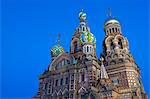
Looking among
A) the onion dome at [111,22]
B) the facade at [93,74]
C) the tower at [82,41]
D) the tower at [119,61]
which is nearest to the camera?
the facade at [93,74]

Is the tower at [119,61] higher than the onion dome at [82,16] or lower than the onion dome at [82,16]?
lower

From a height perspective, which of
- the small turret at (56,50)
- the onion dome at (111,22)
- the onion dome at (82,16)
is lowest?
the small turret at (56,50)

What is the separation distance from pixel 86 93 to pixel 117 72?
6526 mm

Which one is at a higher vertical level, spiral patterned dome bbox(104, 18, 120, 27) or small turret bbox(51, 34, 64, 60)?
spiral patterned dome bbox(104, 18, 120, 27)

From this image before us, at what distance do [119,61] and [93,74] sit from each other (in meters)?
5.36

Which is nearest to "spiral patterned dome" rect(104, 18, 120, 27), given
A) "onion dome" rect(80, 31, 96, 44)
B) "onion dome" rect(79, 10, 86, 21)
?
"onion dome" rect(80, 31, 96, 44)

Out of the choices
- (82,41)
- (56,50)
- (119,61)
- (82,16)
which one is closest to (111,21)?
(82,16)

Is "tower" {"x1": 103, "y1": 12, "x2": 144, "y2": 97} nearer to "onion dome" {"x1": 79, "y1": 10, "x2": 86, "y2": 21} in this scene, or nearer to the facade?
the facade

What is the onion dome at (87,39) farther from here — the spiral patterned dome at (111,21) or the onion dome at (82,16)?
the onion dome at (82,16)

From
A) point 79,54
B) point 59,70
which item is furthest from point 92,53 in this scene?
point 59,70

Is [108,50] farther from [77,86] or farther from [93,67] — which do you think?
[77,86]

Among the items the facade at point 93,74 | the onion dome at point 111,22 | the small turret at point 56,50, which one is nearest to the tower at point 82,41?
the facade at point 93,74

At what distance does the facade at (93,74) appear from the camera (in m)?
35.6

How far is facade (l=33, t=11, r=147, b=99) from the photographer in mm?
35575
